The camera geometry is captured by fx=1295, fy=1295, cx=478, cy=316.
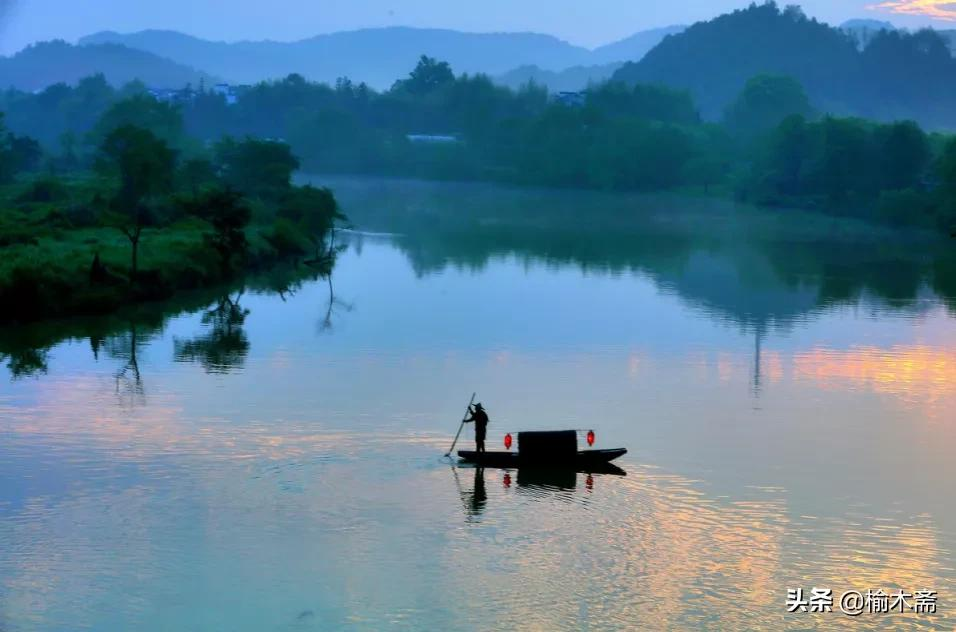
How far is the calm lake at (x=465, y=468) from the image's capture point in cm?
2286

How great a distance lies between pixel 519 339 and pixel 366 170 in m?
147

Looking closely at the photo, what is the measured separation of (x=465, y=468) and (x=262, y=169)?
6428 centimetres

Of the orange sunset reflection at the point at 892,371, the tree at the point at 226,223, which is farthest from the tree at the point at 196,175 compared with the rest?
the orange sunset reflection at the point at 892,371

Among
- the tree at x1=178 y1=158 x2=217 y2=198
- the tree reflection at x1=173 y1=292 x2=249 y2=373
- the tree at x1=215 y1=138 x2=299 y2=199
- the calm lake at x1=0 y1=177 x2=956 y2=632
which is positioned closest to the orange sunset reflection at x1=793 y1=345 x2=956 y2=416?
the calm lake at x1=0 y1=177 x2=956 y2=632

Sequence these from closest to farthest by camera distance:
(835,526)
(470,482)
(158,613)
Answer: (158,613)
(835,526)
(470,482)

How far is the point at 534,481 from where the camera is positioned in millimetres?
29797

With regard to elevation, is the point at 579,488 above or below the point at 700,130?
below

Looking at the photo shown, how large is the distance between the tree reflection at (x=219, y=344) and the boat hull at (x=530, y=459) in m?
14.6

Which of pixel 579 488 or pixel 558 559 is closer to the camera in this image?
pixel 558 559

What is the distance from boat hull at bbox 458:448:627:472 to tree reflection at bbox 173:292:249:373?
1461cm

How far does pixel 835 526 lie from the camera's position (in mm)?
27156

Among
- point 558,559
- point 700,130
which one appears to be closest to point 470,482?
point 558,559

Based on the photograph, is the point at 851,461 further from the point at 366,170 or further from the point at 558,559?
the point at 366,170

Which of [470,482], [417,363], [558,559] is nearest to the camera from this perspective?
[558,559]
